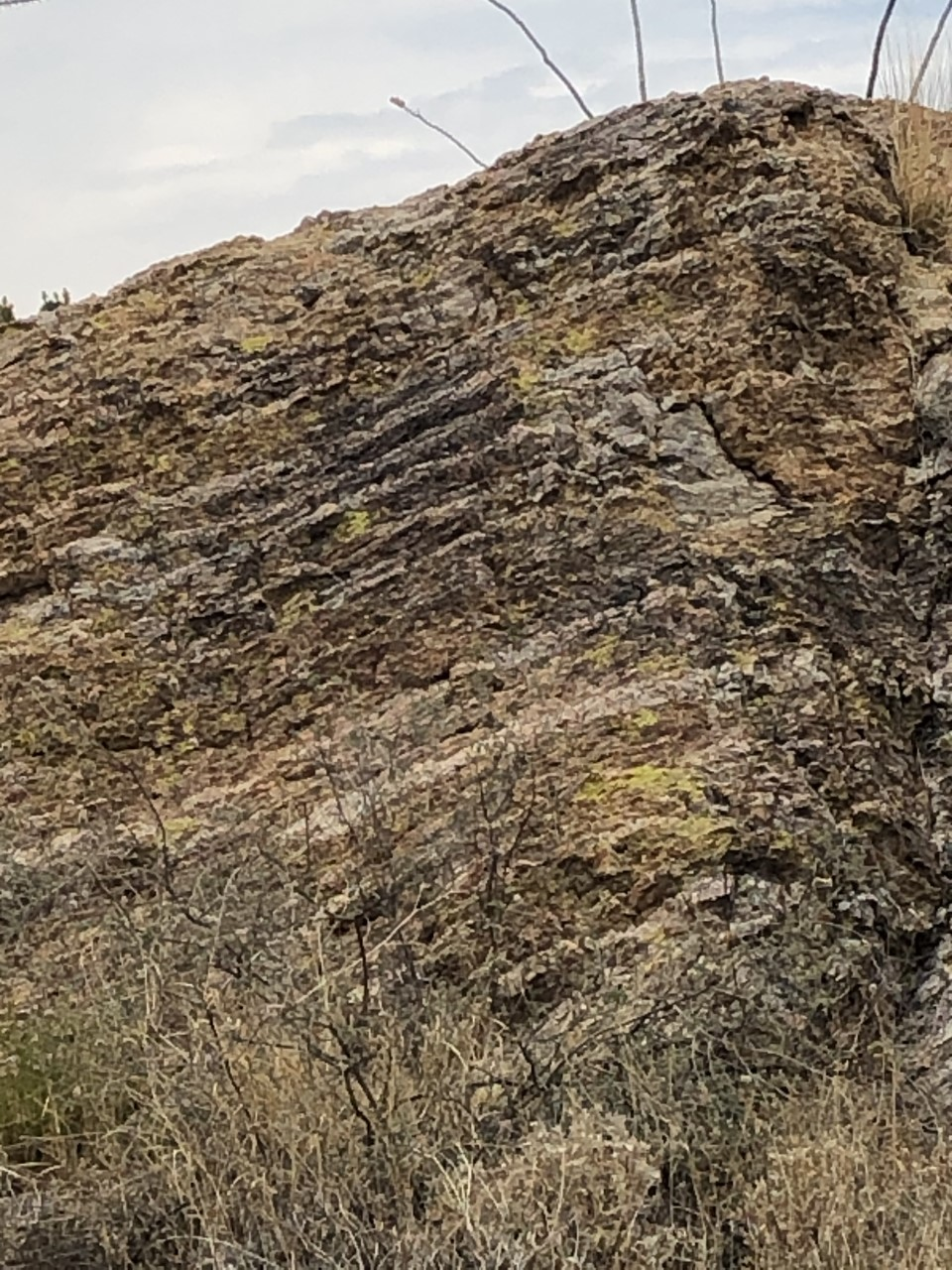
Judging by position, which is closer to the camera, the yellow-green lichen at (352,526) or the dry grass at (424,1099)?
the dry grass at (424,1099)

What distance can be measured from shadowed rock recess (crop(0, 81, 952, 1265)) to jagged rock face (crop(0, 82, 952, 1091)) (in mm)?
12

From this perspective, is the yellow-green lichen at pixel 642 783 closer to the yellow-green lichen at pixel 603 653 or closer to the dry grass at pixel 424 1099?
the dry grass at pixel 424 1099

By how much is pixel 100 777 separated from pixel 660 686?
150cm

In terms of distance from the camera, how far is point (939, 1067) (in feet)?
11.6

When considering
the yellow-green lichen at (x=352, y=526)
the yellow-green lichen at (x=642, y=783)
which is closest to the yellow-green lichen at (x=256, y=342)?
the yellow-green lichen at (x=352, y=526)

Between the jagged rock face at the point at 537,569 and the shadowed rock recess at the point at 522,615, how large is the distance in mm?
12

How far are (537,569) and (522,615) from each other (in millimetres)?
141

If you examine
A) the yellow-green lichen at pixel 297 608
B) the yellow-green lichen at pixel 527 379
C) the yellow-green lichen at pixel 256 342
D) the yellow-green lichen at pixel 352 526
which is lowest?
the yellow-green lichen at pixel 297 608

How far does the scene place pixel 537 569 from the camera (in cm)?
416

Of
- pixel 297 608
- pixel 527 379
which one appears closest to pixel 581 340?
pixel 527 379

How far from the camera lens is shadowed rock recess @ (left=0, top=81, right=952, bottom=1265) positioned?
3.61 meters

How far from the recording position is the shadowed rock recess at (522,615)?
3.61m

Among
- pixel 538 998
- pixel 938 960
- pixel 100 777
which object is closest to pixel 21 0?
pixel 100 777

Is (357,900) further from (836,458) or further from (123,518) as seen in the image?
(836,458)
